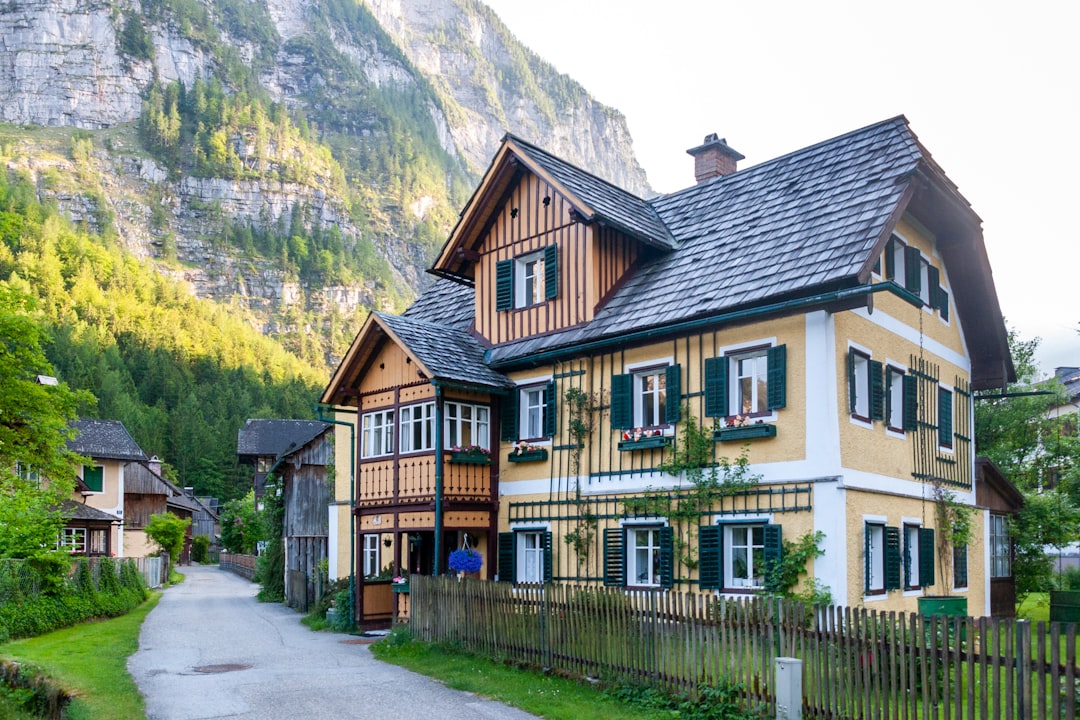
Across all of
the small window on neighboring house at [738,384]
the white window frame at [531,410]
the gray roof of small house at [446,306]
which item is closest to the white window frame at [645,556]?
the small window on neighboring house at [738,384]

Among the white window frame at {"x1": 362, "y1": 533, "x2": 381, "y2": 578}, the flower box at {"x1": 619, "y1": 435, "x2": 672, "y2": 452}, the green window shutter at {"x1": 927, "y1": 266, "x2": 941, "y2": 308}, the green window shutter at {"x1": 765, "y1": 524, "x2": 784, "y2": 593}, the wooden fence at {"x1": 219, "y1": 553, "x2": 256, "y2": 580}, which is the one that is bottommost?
the wooden fence at {"x1": 219, "y1": 553, "x2": 256, "y2": 580}

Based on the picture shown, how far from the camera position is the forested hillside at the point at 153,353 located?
114500 millimetres

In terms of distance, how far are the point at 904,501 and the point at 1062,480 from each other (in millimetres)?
13343

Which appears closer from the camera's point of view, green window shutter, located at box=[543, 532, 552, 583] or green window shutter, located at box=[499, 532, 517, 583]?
green window shutter, located at box=[543, 532, 552, 583]

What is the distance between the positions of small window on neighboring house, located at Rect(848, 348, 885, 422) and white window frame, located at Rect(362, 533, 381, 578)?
45.5 ft

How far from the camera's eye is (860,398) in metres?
17.9

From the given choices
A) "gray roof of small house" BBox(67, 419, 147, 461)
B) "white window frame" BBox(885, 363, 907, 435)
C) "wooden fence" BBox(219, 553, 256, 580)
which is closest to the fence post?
"white window frame" BBox(885, 363, 907, 435)

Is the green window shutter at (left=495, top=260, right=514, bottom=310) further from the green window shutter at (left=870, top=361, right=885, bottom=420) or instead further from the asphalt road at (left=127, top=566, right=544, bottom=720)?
the green window shutter at (left=870, top=361, right=885, bottom=420)

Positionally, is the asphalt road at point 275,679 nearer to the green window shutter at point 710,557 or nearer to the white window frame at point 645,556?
the white window frame at point 645,556

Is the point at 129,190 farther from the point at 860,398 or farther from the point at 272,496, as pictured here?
the point at 860,398

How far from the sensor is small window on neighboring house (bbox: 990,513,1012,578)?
23.9 m

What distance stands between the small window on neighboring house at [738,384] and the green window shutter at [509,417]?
5195 mm

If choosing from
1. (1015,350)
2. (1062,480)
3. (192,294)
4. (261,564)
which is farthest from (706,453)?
(192,294)

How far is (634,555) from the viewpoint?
19.5 m
